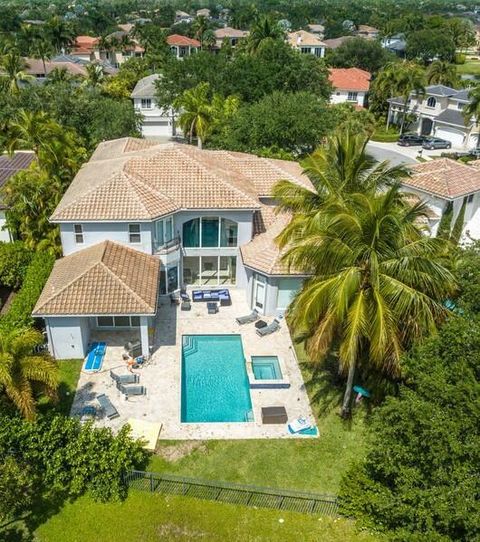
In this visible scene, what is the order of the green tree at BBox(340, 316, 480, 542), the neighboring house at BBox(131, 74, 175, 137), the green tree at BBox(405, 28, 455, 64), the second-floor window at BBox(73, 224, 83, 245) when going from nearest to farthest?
the green tree at BBox(340, 316, 480, 542) → the second-floor window at BBox(73, 224, 83, 245) → the neighboring house at BBox(131, 74, 175, 137) → the green tree at BBox(405, 28, 455, 64)

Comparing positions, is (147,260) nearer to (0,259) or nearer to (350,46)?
(0,259)

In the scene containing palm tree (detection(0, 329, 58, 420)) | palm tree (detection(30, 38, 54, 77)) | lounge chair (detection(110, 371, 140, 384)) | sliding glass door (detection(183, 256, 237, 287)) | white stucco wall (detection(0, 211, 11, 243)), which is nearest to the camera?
palm tree (detection(0, 329, 58, 420))

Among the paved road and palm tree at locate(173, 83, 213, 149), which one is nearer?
palm tree at locate(173, 83, 213, 149)

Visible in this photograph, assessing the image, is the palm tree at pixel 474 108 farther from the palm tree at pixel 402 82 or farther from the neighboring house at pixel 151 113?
the neighboring house at pixel 151 113

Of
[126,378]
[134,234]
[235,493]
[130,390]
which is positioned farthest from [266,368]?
[134,234]

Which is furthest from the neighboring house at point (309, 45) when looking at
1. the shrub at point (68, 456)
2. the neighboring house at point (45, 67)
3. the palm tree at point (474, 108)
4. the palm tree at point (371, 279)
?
the shrub at point (68, 456)

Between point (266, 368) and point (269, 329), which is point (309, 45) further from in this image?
point (266, 368)

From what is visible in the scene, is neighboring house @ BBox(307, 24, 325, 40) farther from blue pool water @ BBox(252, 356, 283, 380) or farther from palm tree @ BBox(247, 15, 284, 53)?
blue pool water @ BBox(252, 356, 283, 380)

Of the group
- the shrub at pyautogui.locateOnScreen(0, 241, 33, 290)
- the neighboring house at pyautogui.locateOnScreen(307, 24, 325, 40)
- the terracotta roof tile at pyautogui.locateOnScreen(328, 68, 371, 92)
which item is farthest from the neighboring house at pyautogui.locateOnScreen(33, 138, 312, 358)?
the neighboring house at pyautogui.locateOnScreen(307, 24, 325, 40)
